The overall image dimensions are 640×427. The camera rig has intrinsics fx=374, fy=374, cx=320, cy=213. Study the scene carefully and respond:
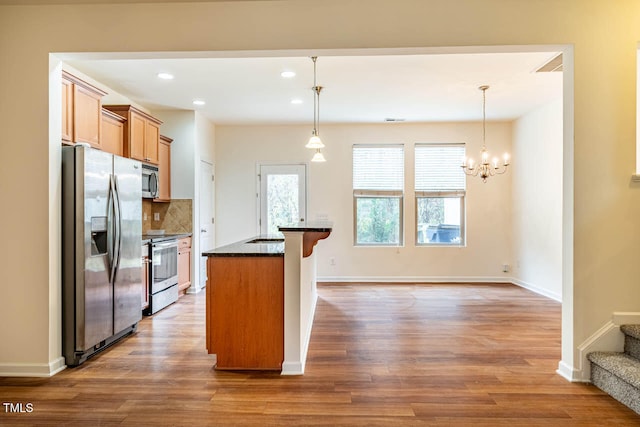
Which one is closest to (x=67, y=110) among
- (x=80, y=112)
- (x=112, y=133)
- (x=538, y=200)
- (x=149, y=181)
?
(x=80, y=112)

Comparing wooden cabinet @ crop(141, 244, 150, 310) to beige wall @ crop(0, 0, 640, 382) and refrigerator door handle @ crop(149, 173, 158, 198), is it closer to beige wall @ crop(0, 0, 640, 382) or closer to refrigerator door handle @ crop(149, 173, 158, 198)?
refrigerator door handle @ crop(149, 173, 158, 198)

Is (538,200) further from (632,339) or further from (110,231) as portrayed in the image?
(110,231)

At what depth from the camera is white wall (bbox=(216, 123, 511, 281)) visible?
6566 mm

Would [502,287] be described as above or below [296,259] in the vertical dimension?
below

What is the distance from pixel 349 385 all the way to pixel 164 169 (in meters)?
4.32

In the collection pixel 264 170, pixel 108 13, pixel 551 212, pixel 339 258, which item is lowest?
pixel 339 258

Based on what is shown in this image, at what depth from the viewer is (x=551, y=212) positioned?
536 centimetres

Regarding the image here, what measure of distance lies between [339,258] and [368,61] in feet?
12.0

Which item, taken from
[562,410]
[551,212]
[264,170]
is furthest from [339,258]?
[562,410]

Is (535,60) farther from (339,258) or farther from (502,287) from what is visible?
(339,258)

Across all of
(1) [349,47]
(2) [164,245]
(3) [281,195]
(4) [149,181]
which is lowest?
(2) [164,245]

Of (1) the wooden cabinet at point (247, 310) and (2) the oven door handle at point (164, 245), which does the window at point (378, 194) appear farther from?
(1) the wooden cabinet at point (247, 310)

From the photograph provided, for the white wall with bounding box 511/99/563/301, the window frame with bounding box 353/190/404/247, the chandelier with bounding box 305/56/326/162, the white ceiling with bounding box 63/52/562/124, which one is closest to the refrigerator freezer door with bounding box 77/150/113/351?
the white ceiling with bounding box 63/52/562/124

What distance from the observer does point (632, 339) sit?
2635 millimetres
